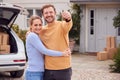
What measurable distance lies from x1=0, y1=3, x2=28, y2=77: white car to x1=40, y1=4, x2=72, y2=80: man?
15.1 ft

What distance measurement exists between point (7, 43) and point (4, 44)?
10 centimetres

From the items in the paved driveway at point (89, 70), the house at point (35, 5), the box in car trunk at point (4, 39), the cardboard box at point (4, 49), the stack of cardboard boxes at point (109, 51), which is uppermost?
the house at point (35, 5)

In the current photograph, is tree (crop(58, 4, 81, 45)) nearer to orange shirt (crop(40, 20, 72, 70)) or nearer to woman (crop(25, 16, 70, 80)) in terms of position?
woman (crop(25, 16, 70, 80))

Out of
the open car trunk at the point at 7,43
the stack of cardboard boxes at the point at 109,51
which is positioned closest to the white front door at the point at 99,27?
the stack of cardboard boxes at the point at 109,51

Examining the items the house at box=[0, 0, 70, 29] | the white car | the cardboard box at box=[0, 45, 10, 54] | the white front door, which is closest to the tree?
the white front door

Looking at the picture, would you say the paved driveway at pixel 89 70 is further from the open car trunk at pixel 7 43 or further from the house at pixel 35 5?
the house at pixel 35 5

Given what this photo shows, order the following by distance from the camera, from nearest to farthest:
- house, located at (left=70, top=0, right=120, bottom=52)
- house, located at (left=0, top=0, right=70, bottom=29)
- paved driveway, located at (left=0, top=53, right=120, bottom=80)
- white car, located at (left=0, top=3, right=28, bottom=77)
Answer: white car, located at (left=0, top=3, right=28, bottom=77), paved driveway, located at (left=0, top=53, right=120, bottom=80), house, located at (left=70, top=0, right=120, bottom=52), house, located at (left=0, top=0, right=70, bottom=29)

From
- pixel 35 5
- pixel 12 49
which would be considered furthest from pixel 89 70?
pixel 35 5

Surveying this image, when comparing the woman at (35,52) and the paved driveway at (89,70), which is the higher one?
the woman at (35,52)

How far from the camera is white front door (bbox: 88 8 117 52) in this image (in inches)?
695

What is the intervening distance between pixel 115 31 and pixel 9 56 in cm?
919

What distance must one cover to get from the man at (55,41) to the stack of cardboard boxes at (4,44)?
5015 millimetres

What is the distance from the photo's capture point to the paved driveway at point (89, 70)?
10.7 m

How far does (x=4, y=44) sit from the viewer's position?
9.84 m
